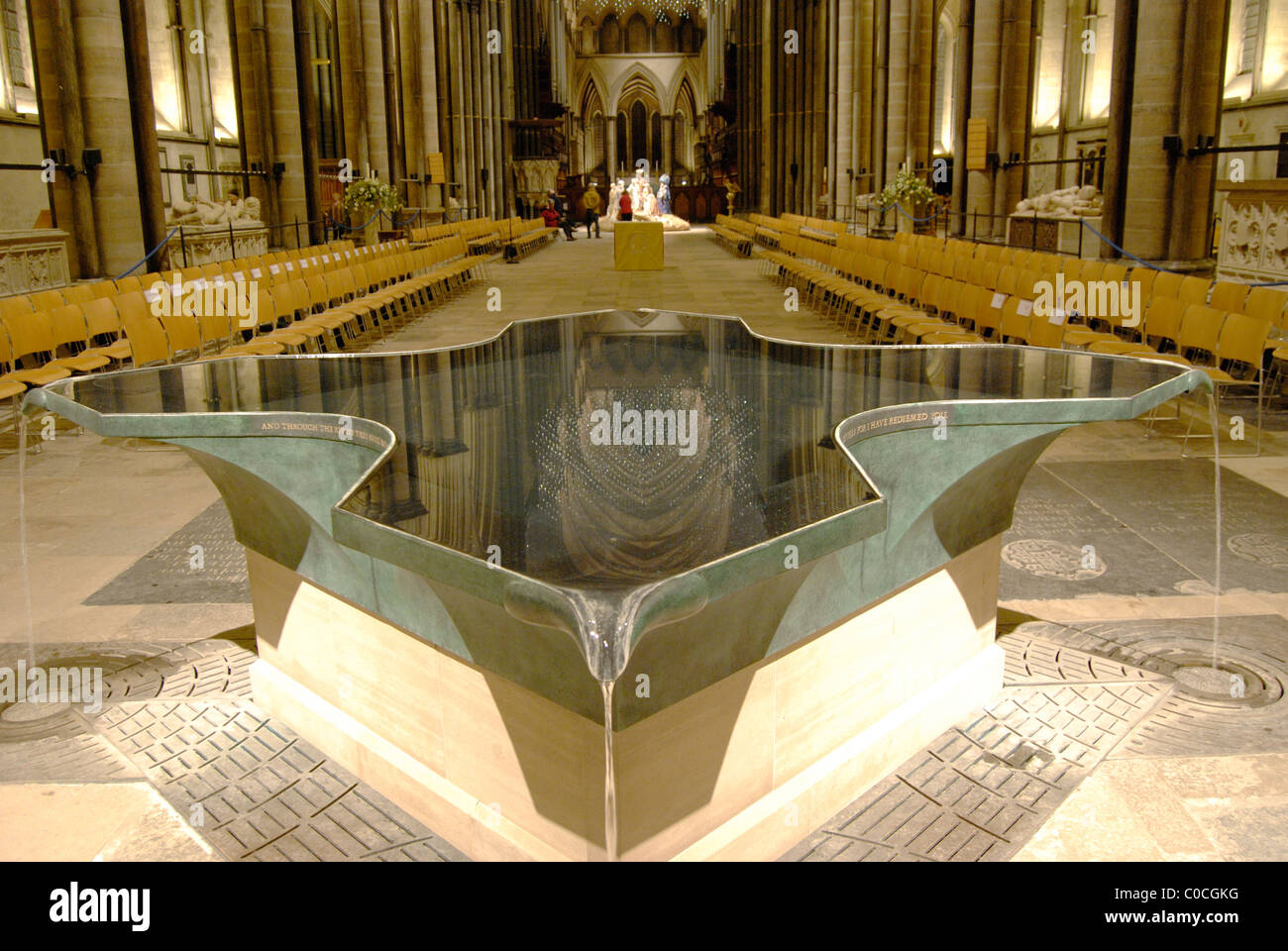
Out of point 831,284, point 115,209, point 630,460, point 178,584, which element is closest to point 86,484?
point 178,584

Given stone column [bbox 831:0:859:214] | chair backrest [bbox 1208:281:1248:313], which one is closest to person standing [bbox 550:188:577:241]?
stone column [bbox 831:0:859:214]

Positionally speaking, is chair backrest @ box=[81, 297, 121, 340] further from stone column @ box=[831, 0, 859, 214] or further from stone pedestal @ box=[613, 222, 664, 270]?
stone column @ box=[831, 0, 859, 214]

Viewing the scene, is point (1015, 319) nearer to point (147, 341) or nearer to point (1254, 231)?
point (1254, 231)

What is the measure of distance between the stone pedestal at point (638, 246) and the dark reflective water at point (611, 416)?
60.8ft

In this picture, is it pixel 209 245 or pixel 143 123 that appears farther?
pixel 209 245

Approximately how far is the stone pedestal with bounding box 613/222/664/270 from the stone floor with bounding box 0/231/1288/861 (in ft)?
57.0

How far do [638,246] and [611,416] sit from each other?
20.9 meters

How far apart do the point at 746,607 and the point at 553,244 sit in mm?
34107

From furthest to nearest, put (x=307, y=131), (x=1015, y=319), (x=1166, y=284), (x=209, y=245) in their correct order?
1. (x=307, y=131)
2. (x=209, y=245)
3. (x=1166, y=284)
4. (x=1015, y=319)

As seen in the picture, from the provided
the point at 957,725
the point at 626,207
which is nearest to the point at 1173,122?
the point at 957,725

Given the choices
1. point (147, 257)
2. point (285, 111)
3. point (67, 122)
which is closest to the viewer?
point (67, 122)

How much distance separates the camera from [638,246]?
79.7 feet

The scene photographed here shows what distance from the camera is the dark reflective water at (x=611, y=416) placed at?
2643mm
